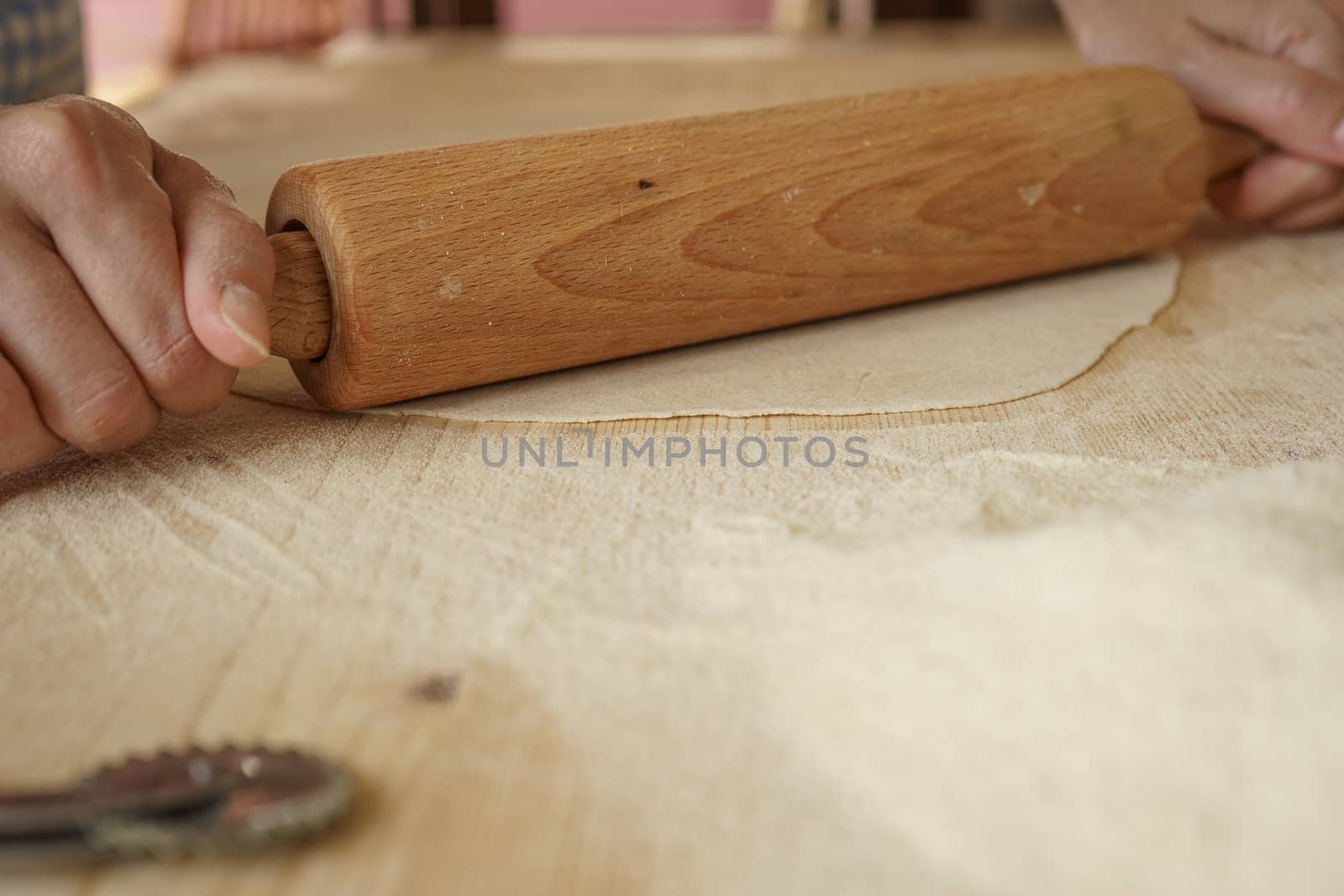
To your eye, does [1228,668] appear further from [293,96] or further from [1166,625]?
[293,96]

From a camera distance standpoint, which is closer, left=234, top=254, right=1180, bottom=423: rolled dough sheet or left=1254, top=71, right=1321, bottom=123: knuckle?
left=234, top=254, right=1180, bottom=423: rolled dough sheet

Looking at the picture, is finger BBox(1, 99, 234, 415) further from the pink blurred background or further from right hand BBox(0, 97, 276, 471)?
the pink blurred background

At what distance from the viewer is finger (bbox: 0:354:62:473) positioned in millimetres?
684

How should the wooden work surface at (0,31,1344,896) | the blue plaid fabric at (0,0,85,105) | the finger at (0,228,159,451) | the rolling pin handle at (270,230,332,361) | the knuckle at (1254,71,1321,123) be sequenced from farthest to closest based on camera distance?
1. the blue plaid fabric at (0,0,85,105)
2. the knuckle at (1254,71,1321,123)
3. the rolling pin handle at (270,230,332,361)
4. the finger at (0,228,159,451)
5. the wooden work surface at (0,31,1344,896)

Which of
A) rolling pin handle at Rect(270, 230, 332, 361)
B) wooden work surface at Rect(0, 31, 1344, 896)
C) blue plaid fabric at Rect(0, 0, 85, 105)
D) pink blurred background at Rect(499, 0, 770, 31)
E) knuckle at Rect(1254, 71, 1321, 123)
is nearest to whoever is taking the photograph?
wooden work surface at Rect(0, 31, 1344, 896)

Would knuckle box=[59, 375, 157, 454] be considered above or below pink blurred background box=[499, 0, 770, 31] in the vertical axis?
above

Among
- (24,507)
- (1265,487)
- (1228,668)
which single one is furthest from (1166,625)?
(24,507)

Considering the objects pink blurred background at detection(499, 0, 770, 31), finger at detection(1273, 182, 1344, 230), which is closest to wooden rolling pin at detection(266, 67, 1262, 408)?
finger at detection(1273, 182, 1344, 230)

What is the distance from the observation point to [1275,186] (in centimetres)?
127

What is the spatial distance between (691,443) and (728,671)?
0.28 m

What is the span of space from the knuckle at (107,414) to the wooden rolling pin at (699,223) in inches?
4.2

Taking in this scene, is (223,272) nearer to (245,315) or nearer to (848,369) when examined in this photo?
(245,315)

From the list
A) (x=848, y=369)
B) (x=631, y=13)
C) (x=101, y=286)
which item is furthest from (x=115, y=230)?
(x=631, y=13)

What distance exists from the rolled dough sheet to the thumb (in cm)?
27
